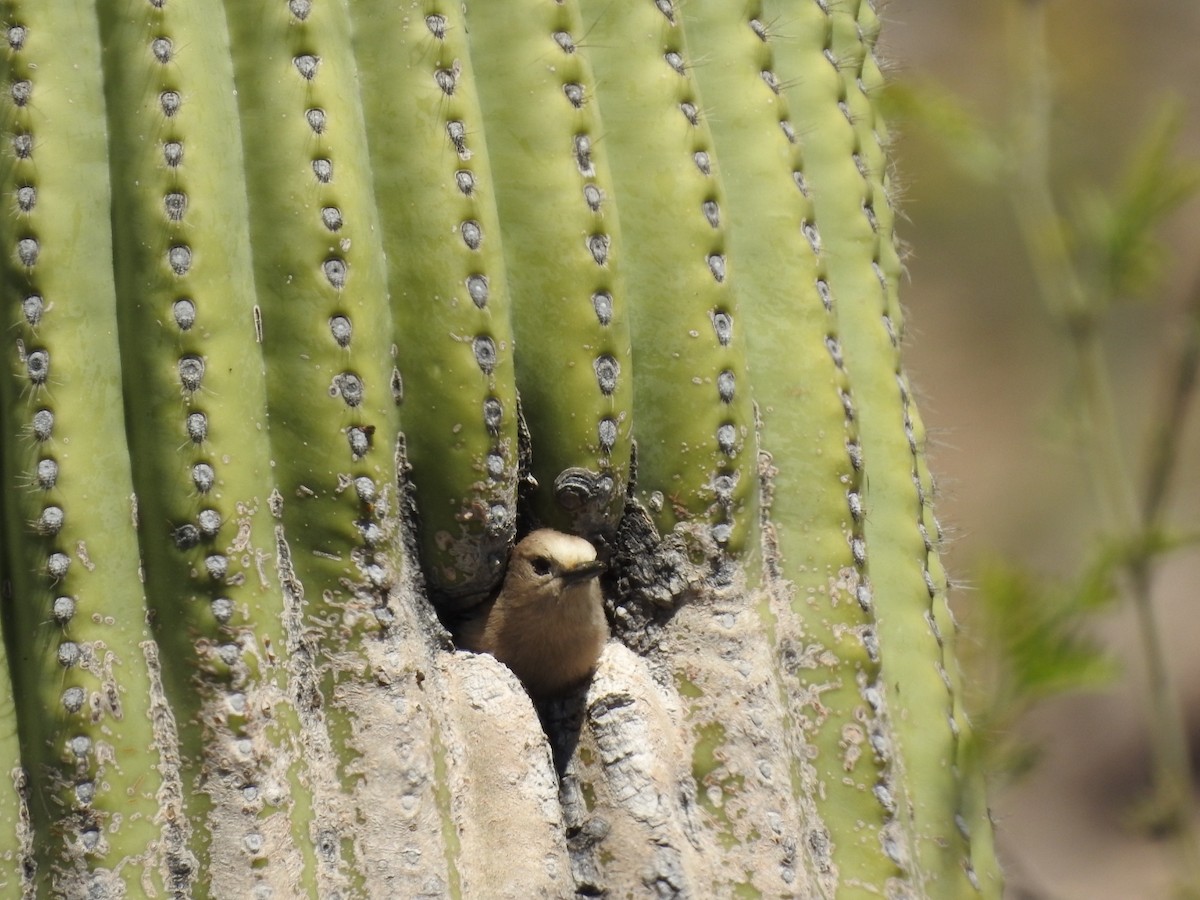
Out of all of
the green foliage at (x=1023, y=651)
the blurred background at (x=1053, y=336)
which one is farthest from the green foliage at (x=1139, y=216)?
the blurred background at (x=1053, y=336)

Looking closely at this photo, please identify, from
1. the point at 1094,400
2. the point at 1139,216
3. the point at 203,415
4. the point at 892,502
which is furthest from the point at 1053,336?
the point at 203,415

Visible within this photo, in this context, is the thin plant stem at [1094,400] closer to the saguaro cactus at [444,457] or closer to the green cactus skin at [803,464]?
the saguaro cactus at [444,457]

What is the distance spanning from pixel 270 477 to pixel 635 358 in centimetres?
57

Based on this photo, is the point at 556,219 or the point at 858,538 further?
the point at 858,538

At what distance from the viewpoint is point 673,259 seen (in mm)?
1959

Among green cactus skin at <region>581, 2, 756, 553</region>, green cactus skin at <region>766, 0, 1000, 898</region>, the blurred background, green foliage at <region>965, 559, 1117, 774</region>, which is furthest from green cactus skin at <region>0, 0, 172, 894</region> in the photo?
the blurred background

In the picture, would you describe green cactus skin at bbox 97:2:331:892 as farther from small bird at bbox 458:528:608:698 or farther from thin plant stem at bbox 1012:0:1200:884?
thin plant stem at bbox 1012:0:1200:884

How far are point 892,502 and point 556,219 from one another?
0.75 m

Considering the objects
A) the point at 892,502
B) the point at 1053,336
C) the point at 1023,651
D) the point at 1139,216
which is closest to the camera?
the point at 892,502

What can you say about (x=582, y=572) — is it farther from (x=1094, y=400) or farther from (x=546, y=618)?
(x=1094, y=400)

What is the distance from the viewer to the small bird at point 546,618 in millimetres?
2016

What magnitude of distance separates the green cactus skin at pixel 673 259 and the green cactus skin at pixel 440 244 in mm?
230

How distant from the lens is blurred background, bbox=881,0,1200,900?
24.4ft

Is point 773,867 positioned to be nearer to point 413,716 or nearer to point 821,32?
point 413,716
